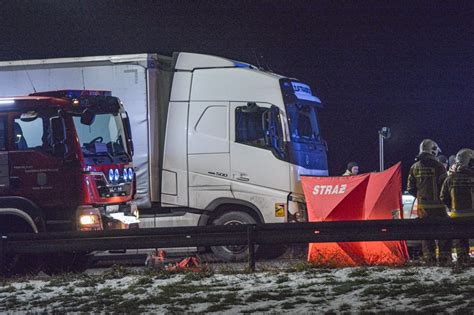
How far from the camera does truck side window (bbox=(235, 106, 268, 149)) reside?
16.3 m

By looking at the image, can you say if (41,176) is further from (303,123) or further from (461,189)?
(461,189)

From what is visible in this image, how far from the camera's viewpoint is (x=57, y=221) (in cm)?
1434

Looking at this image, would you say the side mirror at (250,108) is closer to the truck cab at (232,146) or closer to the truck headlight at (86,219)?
the truck cab at (232,146)

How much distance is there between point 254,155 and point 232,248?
1753mm

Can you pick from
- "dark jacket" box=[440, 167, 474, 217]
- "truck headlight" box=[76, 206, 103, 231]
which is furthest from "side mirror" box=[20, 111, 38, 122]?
"dark jacket" box=[440, 167, 474, 217]

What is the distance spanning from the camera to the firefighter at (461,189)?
12.0 metres

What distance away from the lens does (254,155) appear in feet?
53.5

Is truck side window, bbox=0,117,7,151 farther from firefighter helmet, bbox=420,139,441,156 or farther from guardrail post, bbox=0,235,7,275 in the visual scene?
firefighter helmet, bbox=420,139,441,156

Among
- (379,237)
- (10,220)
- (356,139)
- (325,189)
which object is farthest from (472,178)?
(356,139)

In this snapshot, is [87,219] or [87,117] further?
[87,117]

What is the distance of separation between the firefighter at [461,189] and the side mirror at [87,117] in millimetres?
5954

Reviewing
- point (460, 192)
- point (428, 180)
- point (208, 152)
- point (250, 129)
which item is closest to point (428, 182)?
point (428, 180)

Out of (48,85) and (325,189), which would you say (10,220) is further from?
(325,189)

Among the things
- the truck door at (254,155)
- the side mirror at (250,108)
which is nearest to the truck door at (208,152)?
the truck door at (254,155)
